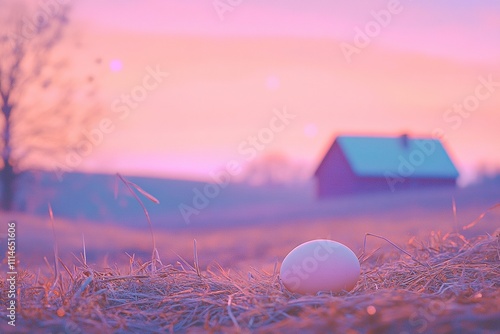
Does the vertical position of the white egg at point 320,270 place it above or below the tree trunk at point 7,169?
above

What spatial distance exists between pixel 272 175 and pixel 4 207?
4251cm

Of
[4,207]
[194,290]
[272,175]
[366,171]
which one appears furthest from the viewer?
[272,175]

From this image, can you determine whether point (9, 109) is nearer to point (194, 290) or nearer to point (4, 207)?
point (4, 207)

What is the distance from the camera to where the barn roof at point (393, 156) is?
39.8m

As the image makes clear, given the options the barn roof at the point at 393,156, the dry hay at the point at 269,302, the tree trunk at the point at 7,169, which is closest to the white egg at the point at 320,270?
the dry hay at the point at 269,302

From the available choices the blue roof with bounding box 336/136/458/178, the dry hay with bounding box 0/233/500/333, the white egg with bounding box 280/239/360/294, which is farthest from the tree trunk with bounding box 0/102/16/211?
the white egg with bounding box 280/239/360/294

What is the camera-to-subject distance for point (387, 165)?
39.9 m

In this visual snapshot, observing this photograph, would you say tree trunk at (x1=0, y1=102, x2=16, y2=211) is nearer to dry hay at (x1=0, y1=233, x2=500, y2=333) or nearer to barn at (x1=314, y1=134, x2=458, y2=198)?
dry hay at (x1=0, y1=233, x2=500, y2=333)

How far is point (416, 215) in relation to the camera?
22.3 metres

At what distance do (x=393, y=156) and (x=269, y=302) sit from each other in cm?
3843

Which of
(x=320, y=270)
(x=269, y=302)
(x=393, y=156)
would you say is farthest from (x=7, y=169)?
(x=393, y=156)

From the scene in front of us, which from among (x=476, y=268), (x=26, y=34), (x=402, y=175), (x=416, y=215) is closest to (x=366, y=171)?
(x=402, y=175)

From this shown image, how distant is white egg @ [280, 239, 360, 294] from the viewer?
3.63 meters

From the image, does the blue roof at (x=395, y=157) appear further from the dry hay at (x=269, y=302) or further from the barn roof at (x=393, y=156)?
the dry hay at (x=269, y=302)
